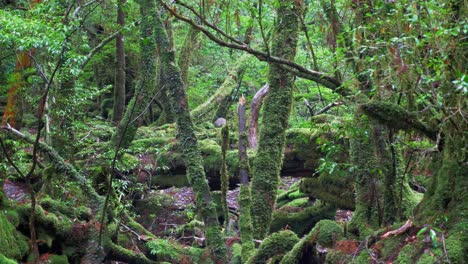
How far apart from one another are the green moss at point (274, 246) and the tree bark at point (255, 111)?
9.64 feet

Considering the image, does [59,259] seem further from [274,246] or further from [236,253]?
[274,246]

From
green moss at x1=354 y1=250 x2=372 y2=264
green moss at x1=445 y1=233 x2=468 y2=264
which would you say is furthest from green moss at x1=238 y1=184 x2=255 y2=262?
green moss at x1=445 y1=233 x2=468 y2=264

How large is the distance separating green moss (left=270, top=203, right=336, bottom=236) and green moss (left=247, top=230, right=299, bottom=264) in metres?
4.23

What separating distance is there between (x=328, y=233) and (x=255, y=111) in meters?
4.44

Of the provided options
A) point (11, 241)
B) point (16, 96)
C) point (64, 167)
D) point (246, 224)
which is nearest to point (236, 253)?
point (246, 224)

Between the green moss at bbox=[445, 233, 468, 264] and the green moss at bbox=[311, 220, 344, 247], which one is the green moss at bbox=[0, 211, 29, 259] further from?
the green moss at bbox=[445, 233, 468, 264]

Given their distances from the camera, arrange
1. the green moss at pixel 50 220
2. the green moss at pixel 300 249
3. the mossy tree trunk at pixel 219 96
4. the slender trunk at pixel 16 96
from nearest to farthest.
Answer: the green moss at pixel 300 249 → the green moss at pixel 50 220 → the slender trunk at pixel 16 96 → the mossy tree trunk at pixel 219 96

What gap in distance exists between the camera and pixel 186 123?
9344 mm

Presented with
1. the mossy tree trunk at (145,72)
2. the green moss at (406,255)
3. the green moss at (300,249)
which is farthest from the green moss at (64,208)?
the green moss at (406,255)

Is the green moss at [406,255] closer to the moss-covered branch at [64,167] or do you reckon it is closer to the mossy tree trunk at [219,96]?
the moss-covered branch at [64,167]

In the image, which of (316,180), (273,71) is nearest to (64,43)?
(273,71)

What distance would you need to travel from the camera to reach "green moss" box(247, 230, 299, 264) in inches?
282

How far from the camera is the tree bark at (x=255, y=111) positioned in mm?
10164

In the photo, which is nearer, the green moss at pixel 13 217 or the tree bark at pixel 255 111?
the green moss at pixel 13 217
